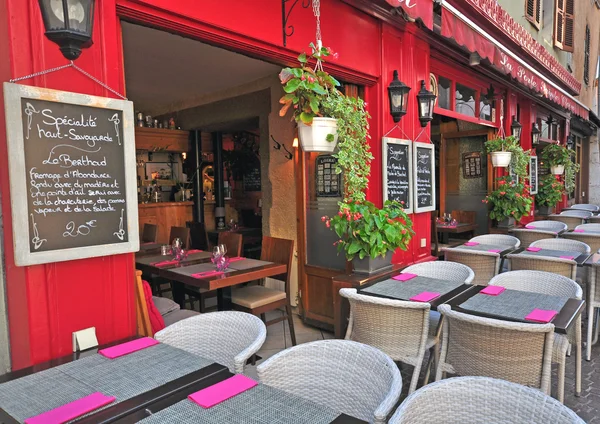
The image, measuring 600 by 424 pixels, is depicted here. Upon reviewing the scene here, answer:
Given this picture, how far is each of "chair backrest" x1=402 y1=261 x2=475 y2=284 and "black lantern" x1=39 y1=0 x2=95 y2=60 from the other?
2795 mm

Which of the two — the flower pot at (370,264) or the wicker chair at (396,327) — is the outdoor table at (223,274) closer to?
the flower pot at (370,264)

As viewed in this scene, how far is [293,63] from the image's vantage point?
10.5 ft

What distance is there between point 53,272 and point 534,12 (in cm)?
A: 954

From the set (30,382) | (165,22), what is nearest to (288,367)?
(30,382)

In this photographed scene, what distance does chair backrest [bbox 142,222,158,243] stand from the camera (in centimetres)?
574

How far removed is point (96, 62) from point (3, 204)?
79 cm

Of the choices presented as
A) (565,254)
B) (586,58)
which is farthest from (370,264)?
(586,58)

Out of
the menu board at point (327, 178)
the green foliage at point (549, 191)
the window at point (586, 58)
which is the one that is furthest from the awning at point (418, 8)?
the window at point (586, 58)

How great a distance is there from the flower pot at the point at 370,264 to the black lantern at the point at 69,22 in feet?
8.30

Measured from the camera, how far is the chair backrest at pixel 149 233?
5.74 metres

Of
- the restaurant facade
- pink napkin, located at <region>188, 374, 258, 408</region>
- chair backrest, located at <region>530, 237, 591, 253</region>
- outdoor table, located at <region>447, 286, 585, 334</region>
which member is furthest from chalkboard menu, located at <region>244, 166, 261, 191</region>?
pink napkin, located at <region>188, 374, 258, 408</region>

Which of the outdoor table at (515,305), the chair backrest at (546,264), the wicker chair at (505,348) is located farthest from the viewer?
the chair backrest at (546,264)

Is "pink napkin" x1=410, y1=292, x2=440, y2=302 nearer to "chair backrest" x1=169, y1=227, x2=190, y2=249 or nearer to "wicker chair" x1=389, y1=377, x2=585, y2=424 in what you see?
"wicker chair" x1=389, y1=377, x2=585, y2=424

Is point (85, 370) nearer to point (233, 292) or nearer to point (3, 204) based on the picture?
point (3, 204)
